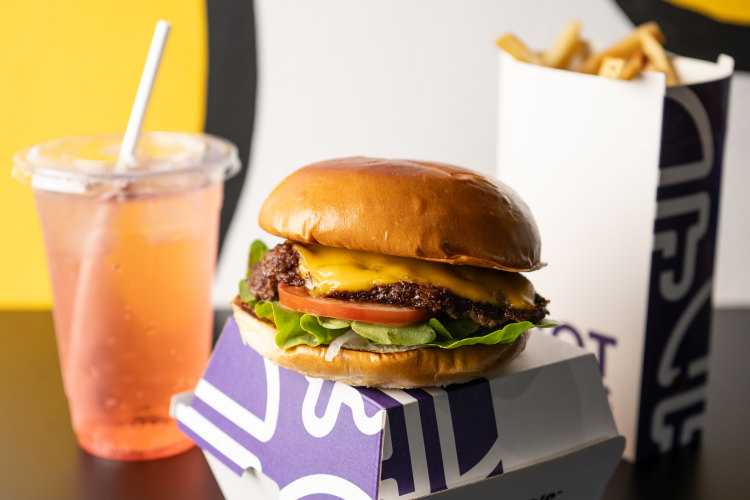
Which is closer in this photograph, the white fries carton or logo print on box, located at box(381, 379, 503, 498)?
logo print on box, located at box(381, 379, 503, 498)

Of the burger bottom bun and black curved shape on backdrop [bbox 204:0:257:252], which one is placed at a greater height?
black curved shape on backdrop [bbox 204:0:257:252]

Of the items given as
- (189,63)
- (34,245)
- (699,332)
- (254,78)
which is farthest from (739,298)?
(34,245)

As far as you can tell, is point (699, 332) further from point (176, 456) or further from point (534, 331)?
point (176, 456)

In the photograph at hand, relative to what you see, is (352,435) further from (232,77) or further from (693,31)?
(693,31)

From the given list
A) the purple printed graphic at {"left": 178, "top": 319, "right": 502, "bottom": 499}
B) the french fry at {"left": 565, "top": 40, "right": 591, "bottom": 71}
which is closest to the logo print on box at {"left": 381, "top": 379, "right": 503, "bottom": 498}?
the purple printed graphic at {"left": 178, "top": 319, "right": 502, "bottom": 499}

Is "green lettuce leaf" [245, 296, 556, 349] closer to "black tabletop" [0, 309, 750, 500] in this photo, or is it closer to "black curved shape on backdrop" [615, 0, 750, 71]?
"black tabletop" [0, 309, 750, 500]

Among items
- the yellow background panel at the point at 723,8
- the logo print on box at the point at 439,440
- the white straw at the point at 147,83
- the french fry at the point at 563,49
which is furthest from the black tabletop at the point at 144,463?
the yellow background panel at the point at 723,8
